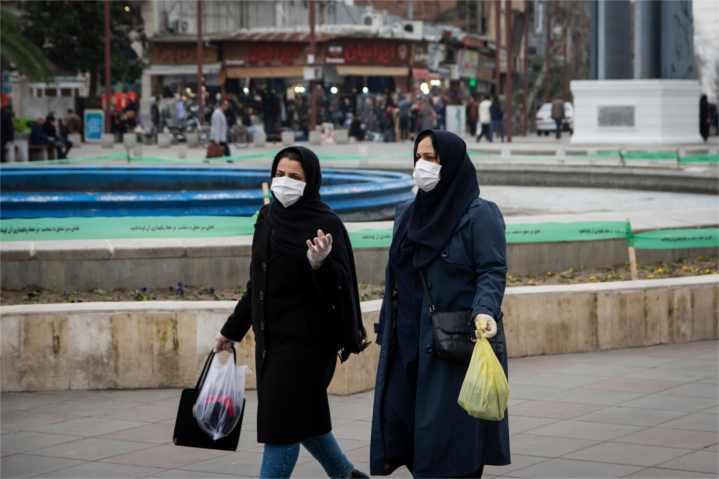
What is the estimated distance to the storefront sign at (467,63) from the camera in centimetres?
5457

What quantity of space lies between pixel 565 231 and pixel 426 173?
5229 millimetres

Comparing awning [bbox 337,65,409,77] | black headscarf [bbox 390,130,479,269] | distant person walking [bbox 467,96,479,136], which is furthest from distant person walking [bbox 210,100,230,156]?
awning [bbox 337,65,409,77]

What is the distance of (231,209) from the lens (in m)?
11.2

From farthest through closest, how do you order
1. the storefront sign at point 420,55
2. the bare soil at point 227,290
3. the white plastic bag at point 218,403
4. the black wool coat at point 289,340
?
the storefront sign at point 420,55
the bare soil at point 227,290
the white plastic bag at point 218,403
the black wool coat at point 289,340

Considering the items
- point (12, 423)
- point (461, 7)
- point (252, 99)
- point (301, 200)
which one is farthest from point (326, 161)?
point (461, 7)

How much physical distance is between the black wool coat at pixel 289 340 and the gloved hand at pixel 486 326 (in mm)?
694

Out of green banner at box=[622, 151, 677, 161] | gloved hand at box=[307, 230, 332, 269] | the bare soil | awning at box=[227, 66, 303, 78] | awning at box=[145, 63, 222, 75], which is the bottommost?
the bare soil


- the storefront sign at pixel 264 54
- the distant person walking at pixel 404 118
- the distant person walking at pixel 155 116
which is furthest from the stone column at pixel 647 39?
the distant person walking at pixel 155 116

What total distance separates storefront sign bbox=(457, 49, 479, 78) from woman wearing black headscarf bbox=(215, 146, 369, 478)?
51.3m

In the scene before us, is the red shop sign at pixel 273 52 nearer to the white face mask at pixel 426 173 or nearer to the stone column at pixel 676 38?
the stone column at pixel 676 38

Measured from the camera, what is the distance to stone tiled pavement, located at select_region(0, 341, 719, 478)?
14.8 ft

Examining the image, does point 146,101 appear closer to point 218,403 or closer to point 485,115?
point 485,115

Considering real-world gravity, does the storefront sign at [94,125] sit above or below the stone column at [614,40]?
below

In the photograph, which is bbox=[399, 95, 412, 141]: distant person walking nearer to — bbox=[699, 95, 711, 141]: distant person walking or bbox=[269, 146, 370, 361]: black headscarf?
bbox=[699, 95, 711, 141]: distant person walking
